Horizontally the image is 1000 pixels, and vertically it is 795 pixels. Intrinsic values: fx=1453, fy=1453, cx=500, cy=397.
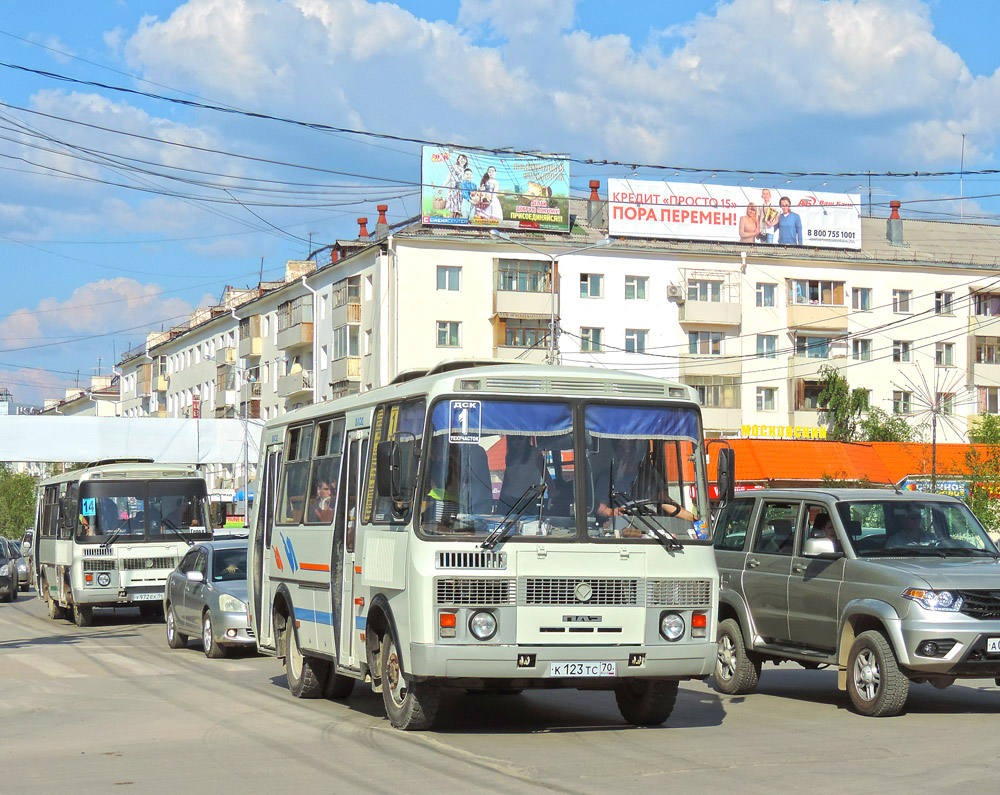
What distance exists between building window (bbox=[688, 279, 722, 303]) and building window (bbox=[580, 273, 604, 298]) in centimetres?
461

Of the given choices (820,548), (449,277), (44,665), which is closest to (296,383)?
(449,277)

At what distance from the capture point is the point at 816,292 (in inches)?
2867

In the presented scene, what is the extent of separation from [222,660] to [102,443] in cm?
3426

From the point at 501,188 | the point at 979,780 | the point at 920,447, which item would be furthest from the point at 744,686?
the point at 501,188

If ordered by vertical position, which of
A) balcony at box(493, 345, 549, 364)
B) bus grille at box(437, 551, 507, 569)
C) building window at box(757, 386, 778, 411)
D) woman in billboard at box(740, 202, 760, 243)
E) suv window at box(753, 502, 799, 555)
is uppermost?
woman in billboard at box(740, 202, 760, 243)

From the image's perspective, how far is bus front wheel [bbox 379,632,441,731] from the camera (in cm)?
1113

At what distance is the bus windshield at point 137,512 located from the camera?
1040 inches

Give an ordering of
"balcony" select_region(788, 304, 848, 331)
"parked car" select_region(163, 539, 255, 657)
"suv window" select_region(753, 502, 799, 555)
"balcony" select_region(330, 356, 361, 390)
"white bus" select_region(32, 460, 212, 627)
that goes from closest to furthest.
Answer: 1. "suv window" select_region(753, 502, 799, 555)
2. "parked car" select_region(163, 539, 255, 657)
3. "white bus" select_region(32, 460, 212, 627)
4. "balcony" select_region(330, 356, 361, 390)
5. "balcony" select_region(788, 304, 848, 331)

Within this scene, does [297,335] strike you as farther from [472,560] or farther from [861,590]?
[472,560]

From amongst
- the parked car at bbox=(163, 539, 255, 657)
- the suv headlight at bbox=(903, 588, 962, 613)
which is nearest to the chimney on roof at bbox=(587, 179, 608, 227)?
the parked car at bbox=(163, 539, 255, 657)

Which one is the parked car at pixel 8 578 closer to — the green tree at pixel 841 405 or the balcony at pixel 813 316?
the green tree at pixel 841 405

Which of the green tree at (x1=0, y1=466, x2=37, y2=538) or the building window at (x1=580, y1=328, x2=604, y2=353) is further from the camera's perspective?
the green tree at (x1=0, y1=466, x2=37, y2=538)

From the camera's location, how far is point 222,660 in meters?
19.5

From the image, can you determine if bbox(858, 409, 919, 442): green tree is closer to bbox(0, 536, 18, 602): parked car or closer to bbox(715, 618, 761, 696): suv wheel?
bbox(0, 536, 18, 602): parked car
